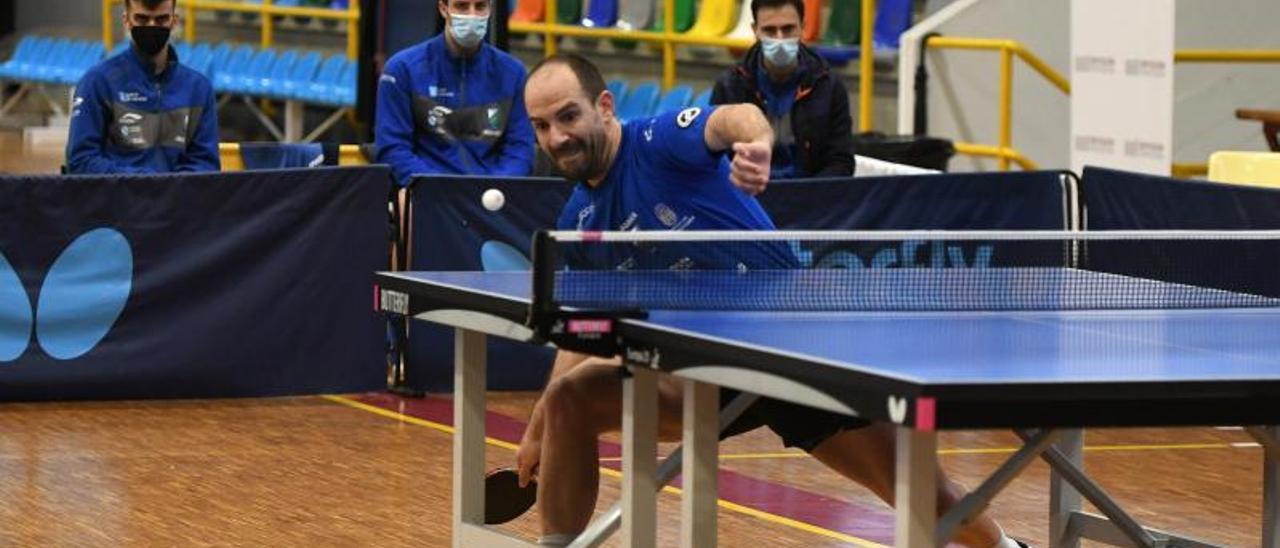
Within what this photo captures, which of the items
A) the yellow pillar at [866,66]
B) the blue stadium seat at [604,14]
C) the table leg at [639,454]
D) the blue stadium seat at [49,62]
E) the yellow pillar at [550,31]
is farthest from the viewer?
the blue stadium seat at [49,62]

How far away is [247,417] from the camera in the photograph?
32.5 ft

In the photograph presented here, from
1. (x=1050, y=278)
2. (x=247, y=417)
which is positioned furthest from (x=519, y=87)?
(x=1050, y=278)

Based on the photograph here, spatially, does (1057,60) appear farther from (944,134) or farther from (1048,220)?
(1048,220)

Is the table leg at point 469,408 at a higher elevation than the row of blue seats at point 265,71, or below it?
below

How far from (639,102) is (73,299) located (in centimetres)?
878

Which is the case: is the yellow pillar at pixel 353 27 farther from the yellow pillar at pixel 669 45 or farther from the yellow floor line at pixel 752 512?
the yellow floor line at pixel 752 512

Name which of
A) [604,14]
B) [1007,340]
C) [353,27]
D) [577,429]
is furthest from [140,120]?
[353,27]

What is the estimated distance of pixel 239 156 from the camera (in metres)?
11.8

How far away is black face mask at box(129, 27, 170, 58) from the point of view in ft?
34.4

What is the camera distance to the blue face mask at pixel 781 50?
10.8 m

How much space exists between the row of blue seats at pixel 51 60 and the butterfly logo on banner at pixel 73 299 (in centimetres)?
1534

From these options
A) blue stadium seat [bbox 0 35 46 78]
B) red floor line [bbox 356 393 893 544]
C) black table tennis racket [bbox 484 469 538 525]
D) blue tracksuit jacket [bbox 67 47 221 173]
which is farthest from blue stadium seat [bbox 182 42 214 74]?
black table tennis racket [bbox 484 469 538 525]

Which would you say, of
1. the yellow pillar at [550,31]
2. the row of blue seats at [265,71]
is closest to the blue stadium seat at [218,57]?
the row of blue seats at [265,71]

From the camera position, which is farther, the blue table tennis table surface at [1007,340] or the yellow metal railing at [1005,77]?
the yellow metal railing at [1005,77]
